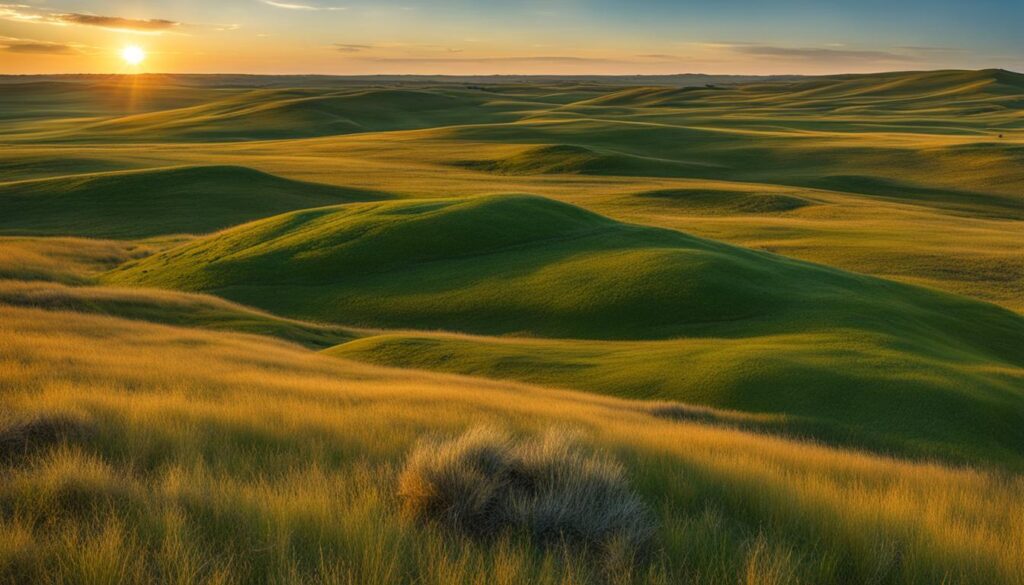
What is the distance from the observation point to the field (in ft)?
18.3

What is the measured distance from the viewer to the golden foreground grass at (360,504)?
4.97 meters

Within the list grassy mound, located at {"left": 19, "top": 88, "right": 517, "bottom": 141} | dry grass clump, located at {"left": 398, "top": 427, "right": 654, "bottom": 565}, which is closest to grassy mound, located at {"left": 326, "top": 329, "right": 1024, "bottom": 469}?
dry grass clump, located at {"left": 398, "top": 427, "right": 654, "bottom": 565}

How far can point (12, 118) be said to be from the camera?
572 feet

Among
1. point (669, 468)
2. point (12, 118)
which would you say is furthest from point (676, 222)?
point (12, 118)

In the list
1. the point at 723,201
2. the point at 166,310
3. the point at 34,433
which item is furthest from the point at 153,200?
the point at 34,433

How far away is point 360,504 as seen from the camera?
5.90 m

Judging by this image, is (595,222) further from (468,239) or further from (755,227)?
(755,227)

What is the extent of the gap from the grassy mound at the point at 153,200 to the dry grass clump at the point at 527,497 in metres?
50.3

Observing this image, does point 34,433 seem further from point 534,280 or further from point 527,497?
point 534,280

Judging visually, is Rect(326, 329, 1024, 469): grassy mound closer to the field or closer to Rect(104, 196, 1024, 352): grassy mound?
the field

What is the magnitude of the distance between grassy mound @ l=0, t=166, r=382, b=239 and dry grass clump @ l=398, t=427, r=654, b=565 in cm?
5033

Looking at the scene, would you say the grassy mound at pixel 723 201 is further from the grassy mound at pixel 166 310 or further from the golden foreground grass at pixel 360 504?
the golden foreground grass at pixel 360 504

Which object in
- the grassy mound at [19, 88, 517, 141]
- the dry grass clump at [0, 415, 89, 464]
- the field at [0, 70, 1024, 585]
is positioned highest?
the grassy mound at [19, 88, 517, 141]

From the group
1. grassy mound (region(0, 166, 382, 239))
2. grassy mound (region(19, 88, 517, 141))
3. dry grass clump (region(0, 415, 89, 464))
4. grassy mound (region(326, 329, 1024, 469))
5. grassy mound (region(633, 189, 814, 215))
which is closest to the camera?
dry grass clump (region(0, 415, 89, 464))
